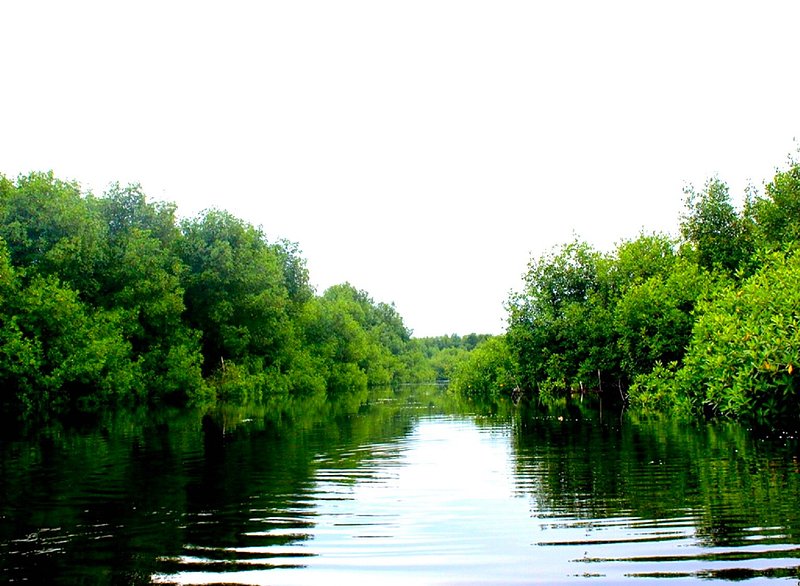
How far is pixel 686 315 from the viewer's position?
119 ft

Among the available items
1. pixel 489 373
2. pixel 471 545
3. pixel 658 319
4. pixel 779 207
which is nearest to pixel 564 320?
pixel 658 319

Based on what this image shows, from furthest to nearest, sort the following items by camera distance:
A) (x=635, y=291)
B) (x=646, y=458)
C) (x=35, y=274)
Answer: (x=35, y=274) → (x=635, y=291) → (x=646, y=458)

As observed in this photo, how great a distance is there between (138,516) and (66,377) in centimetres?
3397

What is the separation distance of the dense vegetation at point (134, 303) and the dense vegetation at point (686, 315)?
24944 millimetres

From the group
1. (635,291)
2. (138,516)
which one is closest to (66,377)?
(635,291)

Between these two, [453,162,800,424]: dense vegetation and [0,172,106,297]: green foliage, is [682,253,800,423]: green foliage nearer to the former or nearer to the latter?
[453,162,800,424]: dense vegetation

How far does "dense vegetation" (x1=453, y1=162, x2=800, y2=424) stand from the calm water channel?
2.15 meters

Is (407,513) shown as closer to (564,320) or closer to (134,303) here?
(564,320)

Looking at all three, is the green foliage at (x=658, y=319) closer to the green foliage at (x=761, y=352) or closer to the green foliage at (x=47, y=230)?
the green foliage at (x=761, y=352)

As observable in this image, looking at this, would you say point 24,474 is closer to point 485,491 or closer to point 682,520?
point 485,491

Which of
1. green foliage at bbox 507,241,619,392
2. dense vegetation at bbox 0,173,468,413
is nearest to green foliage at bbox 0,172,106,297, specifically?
dense vegetation at bbox 0,173,468,413

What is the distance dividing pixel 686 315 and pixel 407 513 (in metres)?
29.6

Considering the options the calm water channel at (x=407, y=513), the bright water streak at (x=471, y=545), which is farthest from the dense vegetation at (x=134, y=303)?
the bright water streak at (x=471, y=545)

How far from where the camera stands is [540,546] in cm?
799
